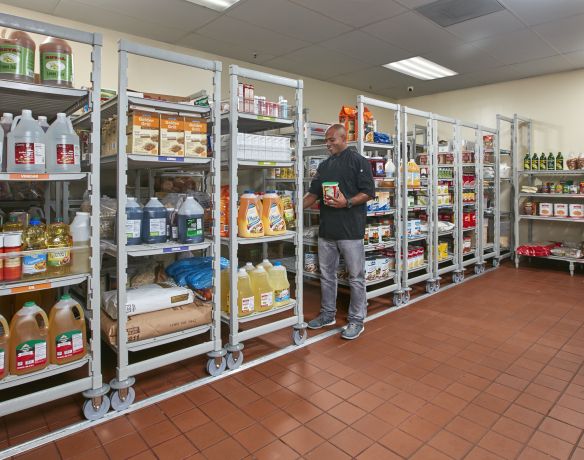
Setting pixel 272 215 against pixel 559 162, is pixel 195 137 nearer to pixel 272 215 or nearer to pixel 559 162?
pixel 272 215

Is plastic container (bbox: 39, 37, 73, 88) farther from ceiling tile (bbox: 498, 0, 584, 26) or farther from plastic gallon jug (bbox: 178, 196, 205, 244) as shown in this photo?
ceiling tile (bbox: 498, 0, 584, 26)

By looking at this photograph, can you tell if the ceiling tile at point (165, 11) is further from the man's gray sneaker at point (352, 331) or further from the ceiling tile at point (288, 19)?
the man's gray sneaker at point (352, 331)

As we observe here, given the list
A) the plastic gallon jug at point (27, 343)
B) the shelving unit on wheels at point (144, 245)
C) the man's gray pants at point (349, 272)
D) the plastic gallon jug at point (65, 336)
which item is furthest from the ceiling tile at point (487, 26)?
the plastic gallon jug at point (27, 343)

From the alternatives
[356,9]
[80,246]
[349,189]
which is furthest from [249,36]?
[80,246]

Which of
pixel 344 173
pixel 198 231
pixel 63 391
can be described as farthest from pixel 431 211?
pixel 63 391

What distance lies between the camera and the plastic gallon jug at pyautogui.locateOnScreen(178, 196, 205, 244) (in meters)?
2.80

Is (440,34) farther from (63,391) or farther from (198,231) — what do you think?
(63,391)

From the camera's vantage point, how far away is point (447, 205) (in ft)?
18.0

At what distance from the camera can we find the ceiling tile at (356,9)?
4.27 m

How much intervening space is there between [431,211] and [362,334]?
6.85ft

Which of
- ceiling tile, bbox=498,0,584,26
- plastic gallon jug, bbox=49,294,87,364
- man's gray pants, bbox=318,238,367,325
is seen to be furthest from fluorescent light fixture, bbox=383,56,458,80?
plastic gallon jug, bbox=49,294,87,364

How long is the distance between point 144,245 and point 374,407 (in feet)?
5.84

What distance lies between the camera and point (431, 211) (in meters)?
5.11

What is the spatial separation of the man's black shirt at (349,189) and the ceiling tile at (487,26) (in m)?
2.60
